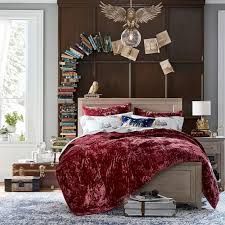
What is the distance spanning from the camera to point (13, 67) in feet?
27.5

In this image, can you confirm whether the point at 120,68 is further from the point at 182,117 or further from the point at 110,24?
the point at 182,117

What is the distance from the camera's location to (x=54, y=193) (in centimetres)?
691

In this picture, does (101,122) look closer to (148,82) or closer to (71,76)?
(71,76)

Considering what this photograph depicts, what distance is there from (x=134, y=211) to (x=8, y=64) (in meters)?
3.93

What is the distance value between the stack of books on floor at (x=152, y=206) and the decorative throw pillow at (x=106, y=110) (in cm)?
262

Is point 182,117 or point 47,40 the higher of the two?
point 47,40

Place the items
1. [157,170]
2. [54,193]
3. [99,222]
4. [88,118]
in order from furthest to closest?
[88,118] < [54,193] < [157,170] < [99,222]

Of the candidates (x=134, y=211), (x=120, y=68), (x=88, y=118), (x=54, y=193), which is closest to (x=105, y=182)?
(x=134, y=211)

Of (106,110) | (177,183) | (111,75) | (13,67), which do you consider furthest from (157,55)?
(177,183)

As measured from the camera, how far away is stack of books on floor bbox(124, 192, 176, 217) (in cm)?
521

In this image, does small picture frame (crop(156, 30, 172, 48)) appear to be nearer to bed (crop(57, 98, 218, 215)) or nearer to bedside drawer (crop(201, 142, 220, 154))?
bedside drawer (crop(201, 142, 220, 154))

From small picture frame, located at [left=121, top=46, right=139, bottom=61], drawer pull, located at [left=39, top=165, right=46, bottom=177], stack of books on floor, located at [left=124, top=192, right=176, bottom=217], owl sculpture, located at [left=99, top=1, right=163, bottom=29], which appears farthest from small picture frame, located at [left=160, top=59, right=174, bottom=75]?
stack of books on floor, located at [left=124, top=192, right=176, bottom=217]

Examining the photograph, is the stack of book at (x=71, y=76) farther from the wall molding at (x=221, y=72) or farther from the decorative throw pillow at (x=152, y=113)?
the wall molding at (x=221, y=72)

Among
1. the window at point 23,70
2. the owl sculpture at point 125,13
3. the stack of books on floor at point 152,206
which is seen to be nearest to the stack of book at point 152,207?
the stack of books on floor at point 152,206
